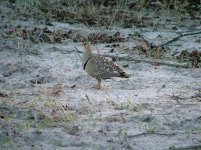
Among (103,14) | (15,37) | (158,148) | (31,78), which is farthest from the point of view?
(103,14)

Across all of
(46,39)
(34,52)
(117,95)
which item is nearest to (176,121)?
(117,95)

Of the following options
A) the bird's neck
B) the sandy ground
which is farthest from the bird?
the sandy ground

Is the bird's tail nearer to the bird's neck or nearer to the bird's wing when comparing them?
the bird's wing

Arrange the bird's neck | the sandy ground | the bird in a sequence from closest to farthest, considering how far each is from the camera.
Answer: the sandy ground < the bird < the bird's neck

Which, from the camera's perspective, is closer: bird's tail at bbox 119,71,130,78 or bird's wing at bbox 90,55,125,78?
bird's wing at bbox 90,55,125,78

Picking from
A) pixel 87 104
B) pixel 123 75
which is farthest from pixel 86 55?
pixel 87 104

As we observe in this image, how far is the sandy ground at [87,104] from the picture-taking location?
19.7ft

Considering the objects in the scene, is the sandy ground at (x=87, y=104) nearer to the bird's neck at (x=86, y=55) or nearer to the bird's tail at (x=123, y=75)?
the bird's tail at (x=123, y=75)

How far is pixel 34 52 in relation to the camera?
1012 cm

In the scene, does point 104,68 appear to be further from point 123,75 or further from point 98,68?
point 123,75

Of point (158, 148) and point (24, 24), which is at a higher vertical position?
point (158, 148)

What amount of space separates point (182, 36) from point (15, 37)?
311cm

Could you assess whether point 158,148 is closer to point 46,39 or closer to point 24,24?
point 46,39

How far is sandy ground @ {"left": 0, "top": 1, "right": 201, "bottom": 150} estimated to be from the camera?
6020 millimetres
